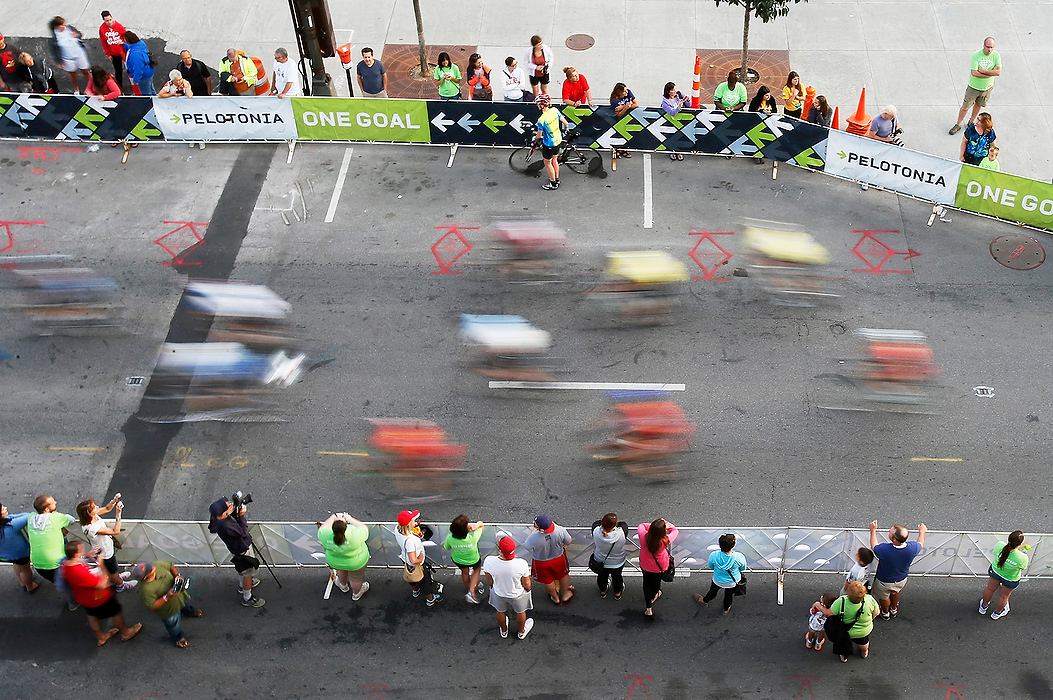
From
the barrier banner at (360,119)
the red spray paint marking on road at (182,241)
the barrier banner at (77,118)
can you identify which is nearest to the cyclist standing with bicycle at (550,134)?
the barrier banner at (360,119)

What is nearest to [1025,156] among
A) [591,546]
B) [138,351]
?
[591,546]

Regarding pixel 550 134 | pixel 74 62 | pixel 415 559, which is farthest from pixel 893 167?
pixel 74 62

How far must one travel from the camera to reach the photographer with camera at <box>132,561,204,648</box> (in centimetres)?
1041

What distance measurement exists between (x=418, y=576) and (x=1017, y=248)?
422 inches

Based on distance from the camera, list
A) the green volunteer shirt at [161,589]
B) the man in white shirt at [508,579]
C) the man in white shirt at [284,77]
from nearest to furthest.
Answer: the green volunteer shirt at [161,589], the man in white shirt at [508,579], the man in white shirt at [284,77]

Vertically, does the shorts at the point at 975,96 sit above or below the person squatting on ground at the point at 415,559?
above

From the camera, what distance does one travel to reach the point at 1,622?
11656 millimetres

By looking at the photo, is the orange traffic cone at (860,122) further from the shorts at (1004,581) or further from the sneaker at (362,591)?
the sneaker at (362,591)

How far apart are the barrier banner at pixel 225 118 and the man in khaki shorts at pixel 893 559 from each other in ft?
41.6

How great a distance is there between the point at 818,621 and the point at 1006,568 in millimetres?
2029

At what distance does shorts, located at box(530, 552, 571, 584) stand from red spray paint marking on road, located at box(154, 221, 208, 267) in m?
8.39

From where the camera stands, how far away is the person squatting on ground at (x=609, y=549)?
10875 millimetres

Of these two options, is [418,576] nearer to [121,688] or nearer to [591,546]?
[591,546]

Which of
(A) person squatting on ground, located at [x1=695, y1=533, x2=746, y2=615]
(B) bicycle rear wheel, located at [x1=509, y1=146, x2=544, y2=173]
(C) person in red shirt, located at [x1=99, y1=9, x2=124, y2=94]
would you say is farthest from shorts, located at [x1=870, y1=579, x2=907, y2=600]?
(C) person in red shirt, located at [x1=99, y1=9, x2=124, y2=94]
